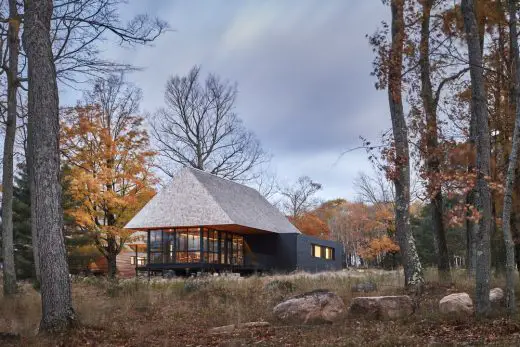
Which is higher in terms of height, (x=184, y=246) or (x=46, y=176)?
(x=46, y=176)

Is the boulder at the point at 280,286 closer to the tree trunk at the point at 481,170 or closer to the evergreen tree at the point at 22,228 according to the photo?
the tree trunk at the point at 481,170

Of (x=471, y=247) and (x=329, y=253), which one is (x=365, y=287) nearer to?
(x=471, y=247)

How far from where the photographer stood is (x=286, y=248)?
3388cm

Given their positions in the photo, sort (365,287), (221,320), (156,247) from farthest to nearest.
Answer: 1. (156,247)
2. (365,287)
3. (221,320)

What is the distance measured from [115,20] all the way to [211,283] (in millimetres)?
9501

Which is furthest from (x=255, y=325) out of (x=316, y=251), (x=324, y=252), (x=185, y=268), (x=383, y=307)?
(x=324, y=252)

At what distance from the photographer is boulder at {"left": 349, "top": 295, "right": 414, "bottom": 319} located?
1120 centimetres

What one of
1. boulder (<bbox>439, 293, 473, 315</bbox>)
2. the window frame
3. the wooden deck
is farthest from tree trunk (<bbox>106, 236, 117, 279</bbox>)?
boulder (<bbox>439, 293, 473, 315</bbox>)

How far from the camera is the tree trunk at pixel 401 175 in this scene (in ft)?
47.0

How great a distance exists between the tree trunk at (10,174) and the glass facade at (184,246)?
40.4 feet

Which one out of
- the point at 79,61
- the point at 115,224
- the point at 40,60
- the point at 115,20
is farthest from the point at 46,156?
the point at 115,224

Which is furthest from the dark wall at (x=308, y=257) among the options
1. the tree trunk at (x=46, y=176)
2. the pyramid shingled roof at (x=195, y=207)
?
the tree trunk at (x=46, y=176)

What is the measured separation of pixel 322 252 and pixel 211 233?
11.4 m

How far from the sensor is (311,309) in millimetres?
11531
